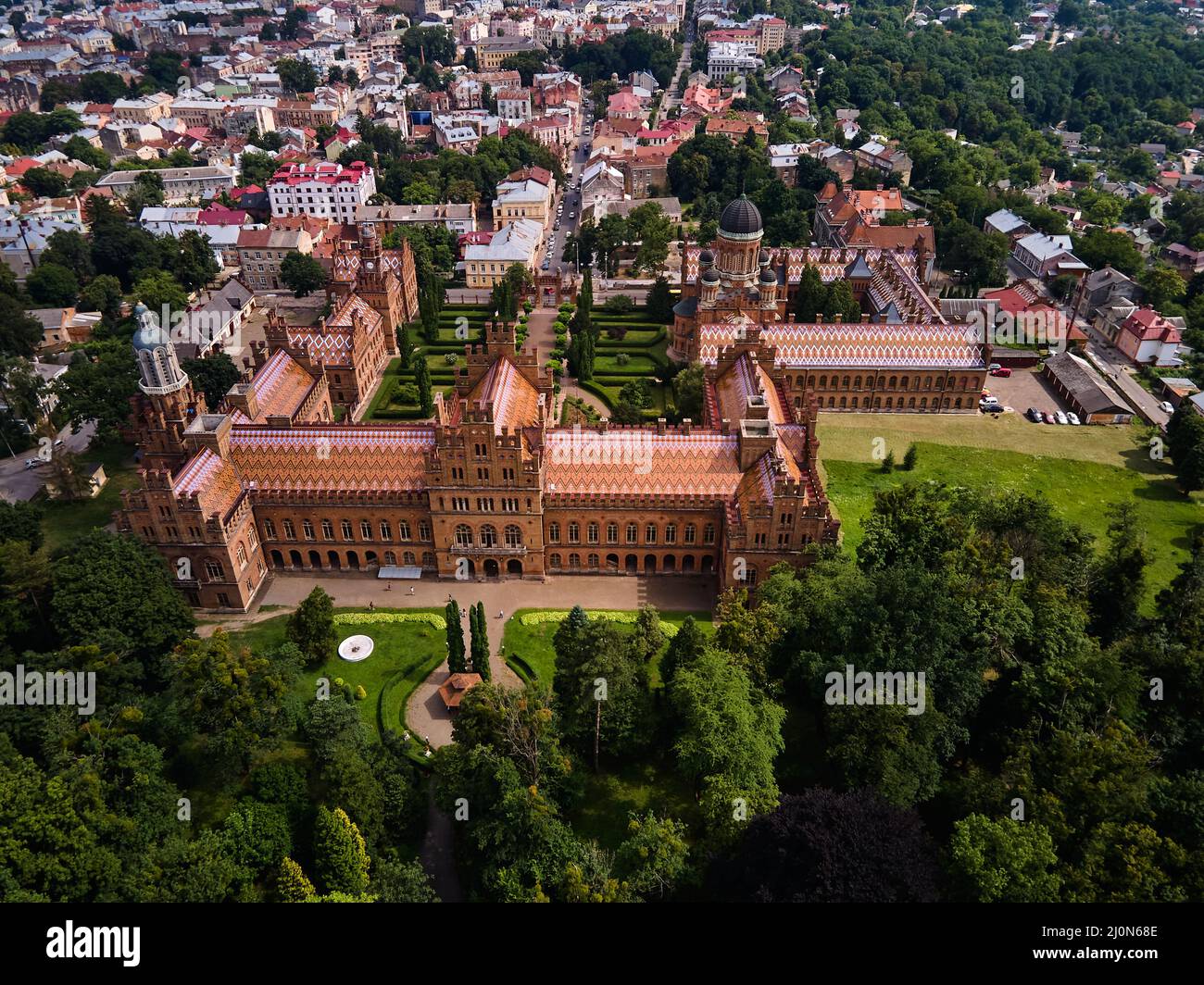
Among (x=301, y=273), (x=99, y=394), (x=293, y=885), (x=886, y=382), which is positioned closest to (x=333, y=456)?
(x=293, y=885)

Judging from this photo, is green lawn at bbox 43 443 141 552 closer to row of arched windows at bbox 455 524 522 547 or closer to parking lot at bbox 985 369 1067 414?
row of arched windows at bbox 455 524 522 547

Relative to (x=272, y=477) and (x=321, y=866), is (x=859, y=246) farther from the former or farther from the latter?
(x=321, y=866)

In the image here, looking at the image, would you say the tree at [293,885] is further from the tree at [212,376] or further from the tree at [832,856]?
the tree at [212,376]

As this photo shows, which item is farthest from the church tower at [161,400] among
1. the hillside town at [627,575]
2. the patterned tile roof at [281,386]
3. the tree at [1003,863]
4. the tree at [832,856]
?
the tree at [1003,863]

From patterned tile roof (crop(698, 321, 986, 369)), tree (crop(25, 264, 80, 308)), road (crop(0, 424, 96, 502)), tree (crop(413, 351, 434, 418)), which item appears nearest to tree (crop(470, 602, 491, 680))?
tree (crop(413, 351, 434, 418))

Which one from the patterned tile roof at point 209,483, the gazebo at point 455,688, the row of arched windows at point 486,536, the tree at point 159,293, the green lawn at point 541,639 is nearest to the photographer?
the gazebo at point 455,688

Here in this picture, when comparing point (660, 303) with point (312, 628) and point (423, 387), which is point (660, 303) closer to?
point (423, 387)

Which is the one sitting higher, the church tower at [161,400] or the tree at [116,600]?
the church tower at [161,400]
